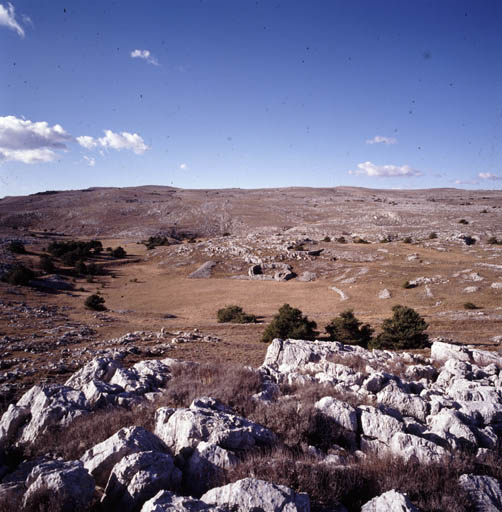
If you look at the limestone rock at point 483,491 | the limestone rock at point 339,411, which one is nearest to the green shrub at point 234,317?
the limestone rock at point 339,411

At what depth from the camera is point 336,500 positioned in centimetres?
384

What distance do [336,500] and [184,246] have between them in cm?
5859

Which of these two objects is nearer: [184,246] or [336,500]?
[336,500]

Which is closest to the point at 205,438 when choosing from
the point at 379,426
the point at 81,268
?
the point at 379,426

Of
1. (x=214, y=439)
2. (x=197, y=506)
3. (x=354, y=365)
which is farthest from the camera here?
(x=354, y=365)

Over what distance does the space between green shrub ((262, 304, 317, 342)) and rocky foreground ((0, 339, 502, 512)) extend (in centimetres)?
1013

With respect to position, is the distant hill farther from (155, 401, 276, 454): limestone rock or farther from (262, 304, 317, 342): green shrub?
(155, 401, 276, 454): limestone rock

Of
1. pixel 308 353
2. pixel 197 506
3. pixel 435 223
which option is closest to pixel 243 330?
pixel 308 353

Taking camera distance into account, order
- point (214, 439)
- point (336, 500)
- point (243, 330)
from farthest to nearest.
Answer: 1. point (243, 330)
2. point (214, 439)
3. point (336, 500)

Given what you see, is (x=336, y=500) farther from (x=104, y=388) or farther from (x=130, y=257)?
(x=130, y=257)

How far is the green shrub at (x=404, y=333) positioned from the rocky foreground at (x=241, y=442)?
8151 millimetres

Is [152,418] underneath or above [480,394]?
above

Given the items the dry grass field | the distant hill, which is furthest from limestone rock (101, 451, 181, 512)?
the distant hill

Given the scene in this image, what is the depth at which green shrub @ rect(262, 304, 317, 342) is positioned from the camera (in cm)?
1856
